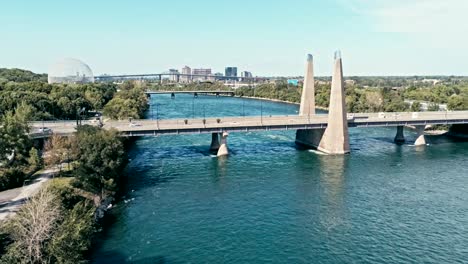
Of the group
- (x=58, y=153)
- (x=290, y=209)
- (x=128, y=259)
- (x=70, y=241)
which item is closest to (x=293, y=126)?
(x=290, y=209)

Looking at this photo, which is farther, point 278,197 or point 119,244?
point 278,197

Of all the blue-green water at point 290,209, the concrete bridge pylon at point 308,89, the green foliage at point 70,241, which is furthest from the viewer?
the concrete bridge pylon at point 308,89

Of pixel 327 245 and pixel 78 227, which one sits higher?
pixel 78 227

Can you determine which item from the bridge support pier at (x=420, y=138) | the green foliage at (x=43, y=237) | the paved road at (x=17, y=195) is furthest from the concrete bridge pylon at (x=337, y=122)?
the green foliage at (x=43, y=237)

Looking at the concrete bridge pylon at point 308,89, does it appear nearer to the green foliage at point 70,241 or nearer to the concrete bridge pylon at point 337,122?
the concrete bridge pylon at point 337,122

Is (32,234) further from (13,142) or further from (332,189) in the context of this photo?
(332,189)

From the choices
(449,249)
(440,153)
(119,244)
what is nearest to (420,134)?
(440,153)

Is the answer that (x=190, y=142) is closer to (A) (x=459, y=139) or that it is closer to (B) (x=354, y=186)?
(B) (x=354, y=186)
